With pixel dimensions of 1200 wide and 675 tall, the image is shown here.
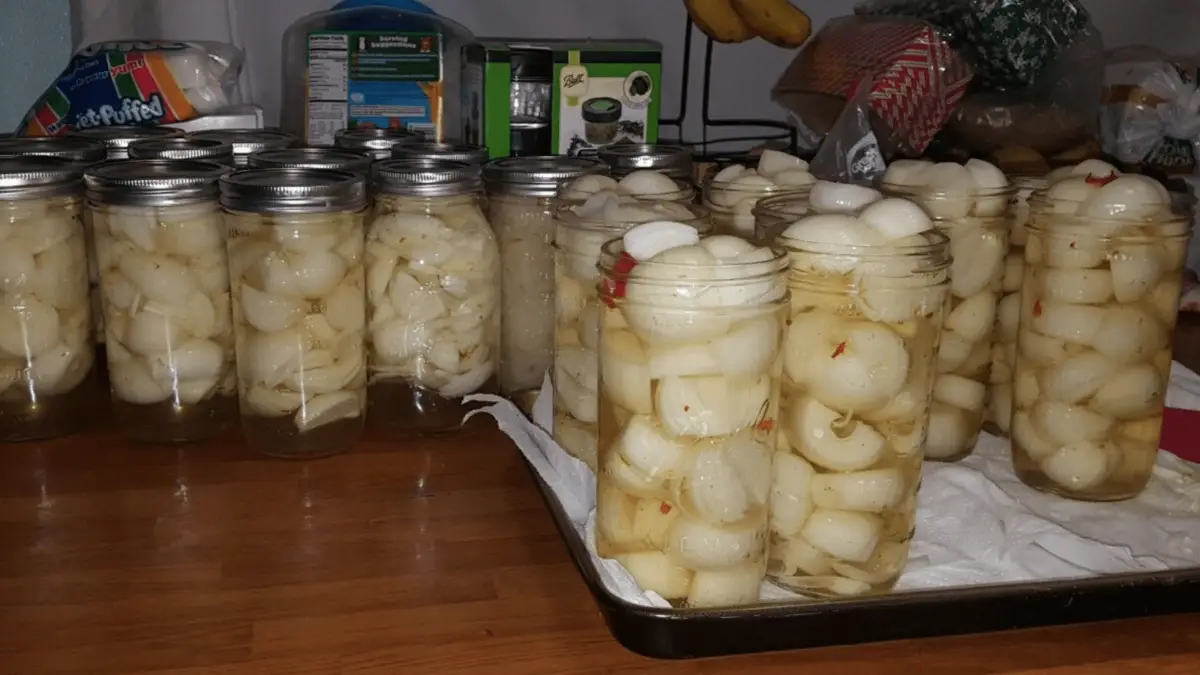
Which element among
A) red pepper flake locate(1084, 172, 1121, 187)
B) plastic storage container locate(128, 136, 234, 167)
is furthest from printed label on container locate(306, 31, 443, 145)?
red pepper flake locate(1084, 172, 1121, 187)

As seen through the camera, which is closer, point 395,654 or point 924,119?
point 395,654

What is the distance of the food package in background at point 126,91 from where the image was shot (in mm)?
1215

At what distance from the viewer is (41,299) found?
32.9 inches

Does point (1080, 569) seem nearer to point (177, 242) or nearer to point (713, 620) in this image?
point (713, 620)

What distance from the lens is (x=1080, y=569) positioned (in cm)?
62

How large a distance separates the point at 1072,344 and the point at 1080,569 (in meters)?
0.15

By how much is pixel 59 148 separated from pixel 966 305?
0.75 metres

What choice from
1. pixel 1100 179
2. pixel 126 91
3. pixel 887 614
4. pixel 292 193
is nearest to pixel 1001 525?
pixel 887 614

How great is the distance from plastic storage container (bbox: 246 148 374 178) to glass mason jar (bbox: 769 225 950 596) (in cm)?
41

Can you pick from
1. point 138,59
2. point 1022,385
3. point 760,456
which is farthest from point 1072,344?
point 138,59

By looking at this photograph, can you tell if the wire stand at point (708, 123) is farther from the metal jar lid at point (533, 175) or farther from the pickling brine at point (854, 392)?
the pickling brine at point (854, 392)

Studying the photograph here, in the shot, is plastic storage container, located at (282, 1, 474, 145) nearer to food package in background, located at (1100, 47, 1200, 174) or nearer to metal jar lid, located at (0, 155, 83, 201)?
metal jar lid, located at (0, 155, 83, 201)

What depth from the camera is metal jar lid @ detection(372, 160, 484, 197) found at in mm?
827

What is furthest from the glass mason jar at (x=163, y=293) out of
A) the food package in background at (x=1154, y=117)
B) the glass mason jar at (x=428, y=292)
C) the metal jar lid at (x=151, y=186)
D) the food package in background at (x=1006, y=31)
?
the food package in background at (x=1154, y=117)
